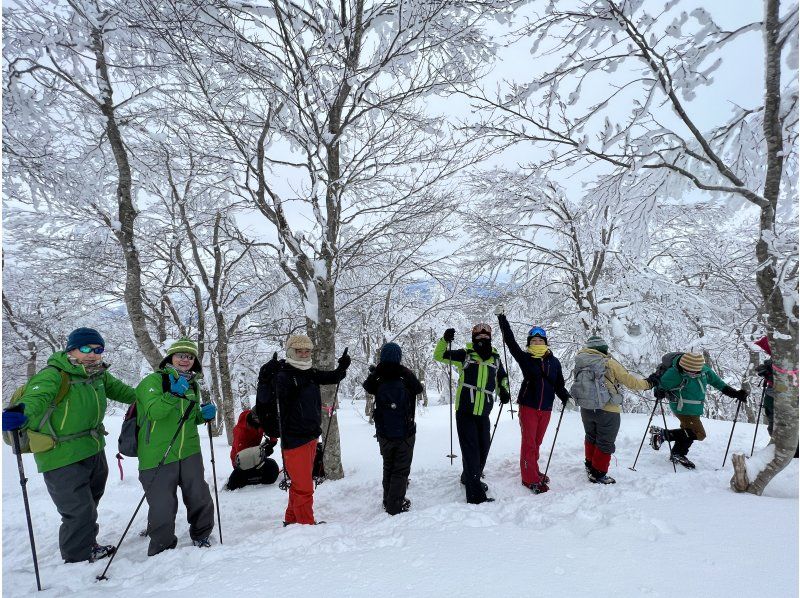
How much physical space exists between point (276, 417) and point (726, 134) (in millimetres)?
5501

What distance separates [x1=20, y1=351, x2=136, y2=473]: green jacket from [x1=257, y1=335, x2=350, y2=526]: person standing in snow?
4.75ft

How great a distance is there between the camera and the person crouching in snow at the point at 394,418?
4.18 metres

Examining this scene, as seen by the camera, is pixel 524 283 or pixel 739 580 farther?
pixel 524 283

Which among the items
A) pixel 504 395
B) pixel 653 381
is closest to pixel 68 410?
pixel 504 395

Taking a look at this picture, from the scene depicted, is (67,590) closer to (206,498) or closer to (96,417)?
(206,498)

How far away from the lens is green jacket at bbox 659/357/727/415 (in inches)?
214

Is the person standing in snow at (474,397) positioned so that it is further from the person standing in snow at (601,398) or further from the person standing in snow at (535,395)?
the person standing in snow at (601,398)

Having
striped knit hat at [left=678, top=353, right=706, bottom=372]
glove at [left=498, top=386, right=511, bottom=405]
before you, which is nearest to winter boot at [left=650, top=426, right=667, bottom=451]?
striped knit hat at [left=678, top=353, right=706, bottom=372]

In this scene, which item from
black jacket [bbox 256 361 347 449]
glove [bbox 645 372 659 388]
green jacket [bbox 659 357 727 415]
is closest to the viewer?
black jacket [bbox 256 361 347 449]

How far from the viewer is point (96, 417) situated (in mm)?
3545

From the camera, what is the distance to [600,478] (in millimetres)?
4805

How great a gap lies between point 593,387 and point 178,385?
15.3 feet

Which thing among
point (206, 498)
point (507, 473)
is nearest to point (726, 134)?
point (507, 473)

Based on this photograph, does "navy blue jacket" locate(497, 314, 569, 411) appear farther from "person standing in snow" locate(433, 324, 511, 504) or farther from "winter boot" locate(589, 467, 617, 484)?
"winter boot" locate(589, 467, 617, 484)
